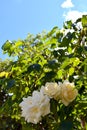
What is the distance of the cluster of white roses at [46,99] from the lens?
2203 mm

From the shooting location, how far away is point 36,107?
223cm

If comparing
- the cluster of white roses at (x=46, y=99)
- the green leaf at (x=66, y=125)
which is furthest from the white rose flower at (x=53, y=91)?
the green leaf at (x=66, y=125)

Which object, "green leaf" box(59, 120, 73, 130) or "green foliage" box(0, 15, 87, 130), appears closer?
"green leaf" box(59, 120, 73, 130)

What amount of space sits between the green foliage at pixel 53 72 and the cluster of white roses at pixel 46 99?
0.17 ft

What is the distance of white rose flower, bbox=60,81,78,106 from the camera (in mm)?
2209

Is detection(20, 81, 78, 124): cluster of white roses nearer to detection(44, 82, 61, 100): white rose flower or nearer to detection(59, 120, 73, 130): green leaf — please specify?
detection(44, 82, 61, 100): white rose flower

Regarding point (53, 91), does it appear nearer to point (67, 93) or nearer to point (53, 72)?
point (67, 93)

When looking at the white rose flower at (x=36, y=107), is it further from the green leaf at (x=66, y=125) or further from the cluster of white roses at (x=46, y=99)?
the green leaf at (x=66, y=125)

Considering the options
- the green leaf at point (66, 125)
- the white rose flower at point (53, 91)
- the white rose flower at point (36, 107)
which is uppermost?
the white rose flower at point (53, 91)

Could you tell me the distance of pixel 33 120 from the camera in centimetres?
223

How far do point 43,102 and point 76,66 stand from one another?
0.47 m

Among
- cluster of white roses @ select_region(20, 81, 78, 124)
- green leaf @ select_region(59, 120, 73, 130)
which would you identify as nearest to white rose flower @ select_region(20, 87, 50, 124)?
cluster of white roses @ select_region(20, 81, 78, 124)

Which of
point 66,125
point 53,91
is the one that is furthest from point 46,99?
point 66,125

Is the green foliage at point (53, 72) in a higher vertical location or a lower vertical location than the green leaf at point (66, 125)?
higher
